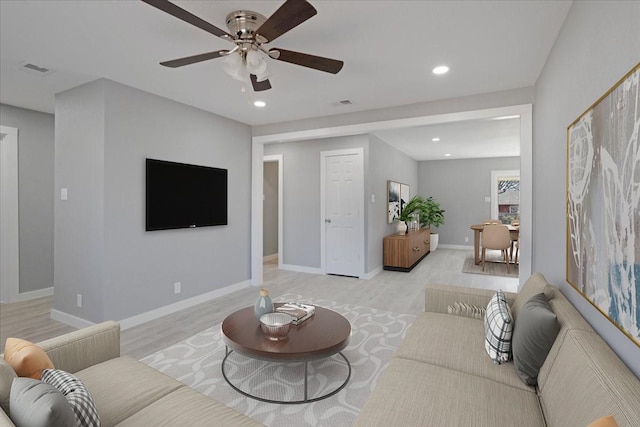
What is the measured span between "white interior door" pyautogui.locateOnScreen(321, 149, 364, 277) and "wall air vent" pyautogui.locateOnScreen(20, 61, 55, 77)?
373cm

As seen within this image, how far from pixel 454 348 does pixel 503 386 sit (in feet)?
1.23

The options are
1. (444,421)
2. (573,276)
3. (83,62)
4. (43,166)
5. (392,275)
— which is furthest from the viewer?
(392,275)

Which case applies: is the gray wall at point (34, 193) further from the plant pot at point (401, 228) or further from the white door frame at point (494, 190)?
the white door frame at point (494, 190)

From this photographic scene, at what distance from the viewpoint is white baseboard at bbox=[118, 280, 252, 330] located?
11.0 ft

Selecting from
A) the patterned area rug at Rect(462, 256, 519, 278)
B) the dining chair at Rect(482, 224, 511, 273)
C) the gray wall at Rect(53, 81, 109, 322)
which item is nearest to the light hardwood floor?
the patterned area rug at Rect(462, 256, 519, 278)

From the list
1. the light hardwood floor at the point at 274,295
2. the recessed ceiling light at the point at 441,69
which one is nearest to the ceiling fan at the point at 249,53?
the recessed ceiling light at the point at 441,69

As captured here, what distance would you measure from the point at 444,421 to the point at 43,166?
17.7ft

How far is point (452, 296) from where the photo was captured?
2.49m

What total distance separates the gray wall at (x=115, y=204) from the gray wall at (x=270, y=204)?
134 inches

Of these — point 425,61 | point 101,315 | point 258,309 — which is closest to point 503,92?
point 425,61

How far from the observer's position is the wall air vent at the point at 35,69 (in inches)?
114

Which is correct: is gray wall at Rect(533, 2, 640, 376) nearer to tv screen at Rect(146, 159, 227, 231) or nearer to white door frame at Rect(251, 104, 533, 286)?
white door frame at Rect(251, 104, 533, 286)

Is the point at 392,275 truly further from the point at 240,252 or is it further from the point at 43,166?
the point at 43,166

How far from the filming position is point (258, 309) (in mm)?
2439
